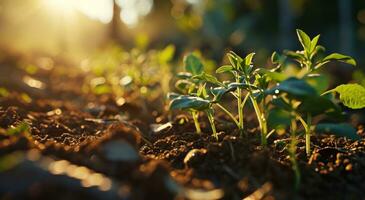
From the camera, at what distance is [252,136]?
2877 mm

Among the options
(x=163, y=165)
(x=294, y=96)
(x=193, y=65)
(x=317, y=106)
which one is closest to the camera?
(x=163, y=165)

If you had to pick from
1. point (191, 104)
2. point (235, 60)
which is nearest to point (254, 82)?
point (235, 60)

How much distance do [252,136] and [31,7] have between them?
3187cm

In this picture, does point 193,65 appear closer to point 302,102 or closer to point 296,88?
point 302,102

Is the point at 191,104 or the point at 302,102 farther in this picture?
the point at 191,104

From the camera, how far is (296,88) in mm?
1747

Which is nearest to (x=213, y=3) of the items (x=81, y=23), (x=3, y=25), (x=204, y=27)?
(x=204, y=27)

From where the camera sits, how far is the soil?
1.58 m

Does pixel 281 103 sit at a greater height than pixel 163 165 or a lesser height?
greater

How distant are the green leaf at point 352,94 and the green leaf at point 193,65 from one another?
0.98 meters

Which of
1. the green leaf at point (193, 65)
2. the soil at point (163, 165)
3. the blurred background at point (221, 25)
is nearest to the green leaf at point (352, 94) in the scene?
the soil at point (163, 165)

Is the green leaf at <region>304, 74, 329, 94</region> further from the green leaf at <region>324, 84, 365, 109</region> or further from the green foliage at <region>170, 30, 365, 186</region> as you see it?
the green leaf at <region>324, 84, 365, 109</region>

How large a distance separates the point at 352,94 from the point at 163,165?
1091mm

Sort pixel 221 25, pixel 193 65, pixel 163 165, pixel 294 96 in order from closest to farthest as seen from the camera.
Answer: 1. pixel 163 165
2. pixel 294 96
3. pixel 193 65
4. pixel 221 25
